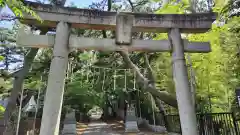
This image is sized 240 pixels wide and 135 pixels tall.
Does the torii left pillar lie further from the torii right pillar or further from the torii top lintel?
the torii right pillar

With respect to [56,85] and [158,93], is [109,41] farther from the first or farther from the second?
[158,93]

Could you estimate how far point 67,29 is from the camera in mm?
4953

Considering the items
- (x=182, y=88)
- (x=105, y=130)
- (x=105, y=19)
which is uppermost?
(x=105, y=19)

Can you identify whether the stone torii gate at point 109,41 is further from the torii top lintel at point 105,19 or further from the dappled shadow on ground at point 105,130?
the dappled shadow on ground at point 105,130

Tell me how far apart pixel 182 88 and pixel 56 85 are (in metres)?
3.05

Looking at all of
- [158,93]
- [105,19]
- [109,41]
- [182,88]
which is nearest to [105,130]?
[158,93]

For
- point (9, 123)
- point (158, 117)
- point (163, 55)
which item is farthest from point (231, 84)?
point (9, 123)

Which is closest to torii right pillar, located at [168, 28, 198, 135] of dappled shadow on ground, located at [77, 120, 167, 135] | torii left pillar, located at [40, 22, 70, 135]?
torii left pillar, located at [40, 22, 70, 135]

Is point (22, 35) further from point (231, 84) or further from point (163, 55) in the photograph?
point (231, 84)

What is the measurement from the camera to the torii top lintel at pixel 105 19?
4840 millimetres

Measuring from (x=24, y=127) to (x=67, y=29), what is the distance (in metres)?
7.76

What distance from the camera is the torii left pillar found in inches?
165

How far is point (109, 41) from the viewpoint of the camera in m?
5.02

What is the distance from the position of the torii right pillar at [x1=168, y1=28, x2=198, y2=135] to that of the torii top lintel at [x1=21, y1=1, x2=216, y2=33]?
0.32 m
